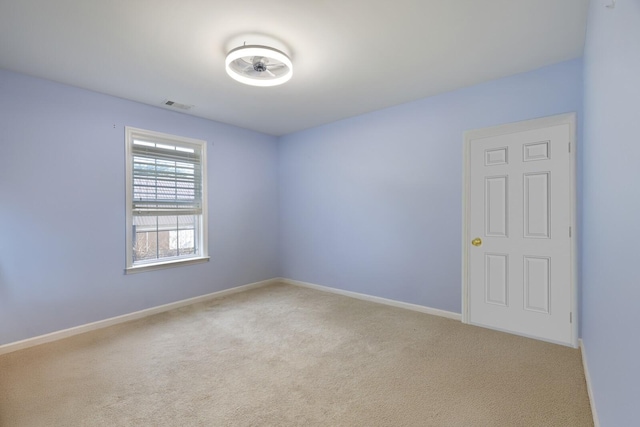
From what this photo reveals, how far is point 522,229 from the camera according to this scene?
2.90 meters

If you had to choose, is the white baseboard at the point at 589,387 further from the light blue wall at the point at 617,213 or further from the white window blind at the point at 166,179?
the white window blind at the point at 166,179

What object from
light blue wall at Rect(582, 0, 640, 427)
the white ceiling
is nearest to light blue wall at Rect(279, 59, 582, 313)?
the white ceiling

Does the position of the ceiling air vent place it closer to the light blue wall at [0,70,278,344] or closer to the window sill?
the light blue wall at [0,70,278,344]

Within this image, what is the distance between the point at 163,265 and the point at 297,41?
3075mm

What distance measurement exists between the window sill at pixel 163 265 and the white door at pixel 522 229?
11.2 feet

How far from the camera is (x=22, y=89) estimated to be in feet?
9.23

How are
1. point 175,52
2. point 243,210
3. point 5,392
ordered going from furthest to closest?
point 243,210, point 175,52, point 5,392

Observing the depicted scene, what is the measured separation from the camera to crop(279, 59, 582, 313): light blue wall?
9.98 ft

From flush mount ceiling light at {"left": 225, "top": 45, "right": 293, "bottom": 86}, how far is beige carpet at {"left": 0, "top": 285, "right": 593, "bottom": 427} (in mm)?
2470

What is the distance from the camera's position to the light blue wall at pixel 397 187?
9.98 ft

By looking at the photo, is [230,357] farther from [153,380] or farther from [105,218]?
[105,218]

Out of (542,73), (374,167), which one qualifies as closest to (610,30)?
→ (542,73)

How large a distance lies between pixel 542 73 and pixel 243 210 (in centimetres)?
407

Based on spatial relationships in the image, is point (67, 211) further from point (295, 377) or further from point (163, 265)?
point (295, 377)
